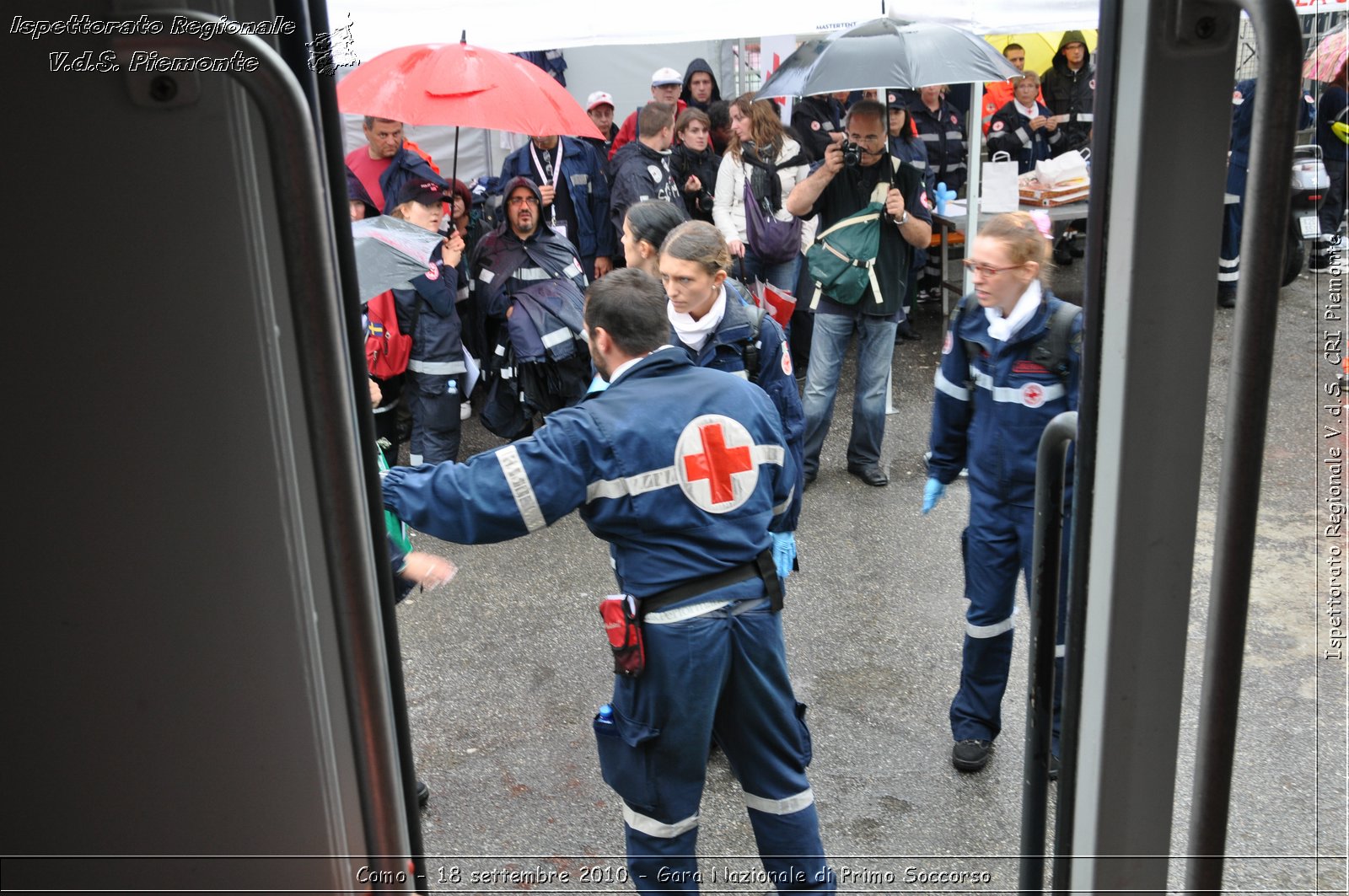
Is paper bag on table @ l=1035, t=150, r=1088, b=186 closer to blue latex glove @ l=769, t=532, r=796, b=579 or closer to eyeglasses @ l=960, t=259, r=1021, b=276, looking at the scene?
eyeglasses @ l=960, t=259, r=1021, b=276

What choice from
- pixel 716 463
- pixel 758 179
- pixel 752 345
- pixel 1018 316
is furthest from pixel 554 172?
pixel 716 463

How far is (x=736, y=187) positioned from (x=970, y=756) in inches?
176

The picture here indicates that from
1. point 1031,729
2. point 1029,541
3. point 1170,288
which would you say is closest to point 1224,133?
point 1170,288

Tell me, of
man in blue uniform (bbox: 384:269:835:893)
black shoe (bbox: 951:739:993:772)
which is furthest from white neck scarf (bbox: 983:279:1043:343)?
black shoe (bbox: 951:739:993:772)

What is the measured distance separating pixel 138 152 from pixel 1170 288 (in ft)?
3.61

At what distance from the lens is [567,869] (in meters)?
3.51

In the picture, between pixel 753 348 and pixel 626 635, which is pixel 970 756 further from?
pixel 626 635

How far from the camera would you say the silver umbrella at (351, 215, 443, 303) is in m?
3.81

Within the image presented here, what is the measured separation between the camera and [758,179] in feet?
24.3

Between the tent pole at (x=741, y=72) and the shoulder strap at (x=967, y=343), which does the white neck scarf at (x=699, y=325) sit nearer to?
the shoulder strap at (x=967, y=343)

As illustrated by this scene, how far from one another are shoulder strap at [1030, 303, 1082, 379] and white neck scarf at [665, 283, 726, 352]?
1013mm

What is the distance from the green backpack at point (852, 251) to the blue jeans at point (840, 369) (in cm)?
19

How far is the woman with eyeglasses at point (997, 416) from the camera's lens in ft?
11.6

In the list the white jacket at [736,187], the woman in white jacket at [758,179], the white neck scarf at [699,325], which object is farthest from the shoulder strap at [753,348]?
the white jacket at [736,187]
